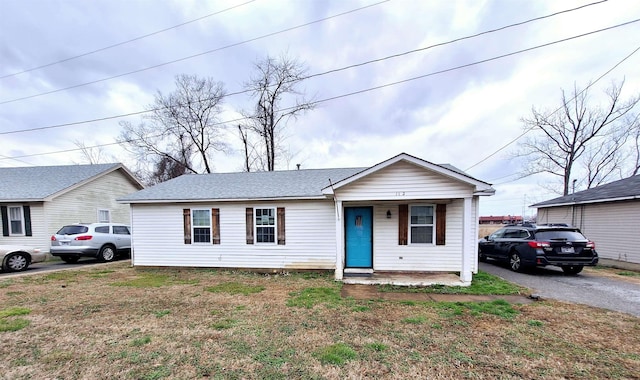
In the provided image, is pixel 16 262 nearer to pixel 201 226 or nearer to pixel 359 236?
pixel 201 226

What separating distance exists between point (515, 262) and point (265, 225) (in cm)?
860

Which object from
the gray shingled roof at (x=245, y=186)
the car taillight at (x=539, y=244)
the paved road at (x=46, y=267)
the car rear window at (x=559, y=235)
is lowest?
the paved road at (x=46, y=267)

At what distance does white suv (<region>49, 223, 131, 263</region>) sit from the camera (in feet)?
35.1

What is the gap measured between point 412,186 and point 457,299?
115 inches

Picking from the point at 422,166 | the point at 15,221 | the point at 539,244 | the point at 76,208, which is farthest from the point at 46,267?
the point at 539,244

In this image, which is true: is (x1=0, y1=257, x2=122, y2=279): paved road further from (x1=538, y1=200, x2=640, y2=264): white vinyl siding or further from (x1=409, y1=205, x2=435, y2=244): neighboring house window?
(x1=538, y1=200, x2=640, y2=264): white vinyl siding

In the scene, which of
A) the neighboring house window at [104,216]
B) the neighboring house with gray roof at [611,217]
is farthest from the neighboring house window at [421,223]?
the neighboring house window at [104,216]

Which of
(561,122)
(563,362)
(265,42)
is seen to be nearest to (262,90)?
(265,42)

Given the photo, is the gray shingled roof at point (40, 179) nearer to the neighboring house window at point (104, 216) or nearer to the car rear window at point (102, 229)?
the neighboring house window at point (104, 216)

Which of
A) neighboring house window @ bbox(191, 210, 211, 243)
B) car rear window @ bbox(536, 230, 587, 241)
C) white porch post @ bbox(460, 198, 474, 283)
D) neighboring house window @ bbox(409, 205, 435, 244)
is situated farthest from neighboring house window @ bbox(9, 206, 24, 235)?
car rear window @ bbox(536, 230, 587, 241)

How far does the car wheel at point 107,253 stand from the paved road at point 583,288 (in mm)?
15468

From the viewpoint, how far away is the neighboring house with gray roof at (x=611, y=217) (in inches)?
375

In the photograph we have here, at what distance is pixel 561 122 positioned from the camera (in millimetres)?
20781

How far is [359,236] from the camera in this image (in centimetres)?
853
